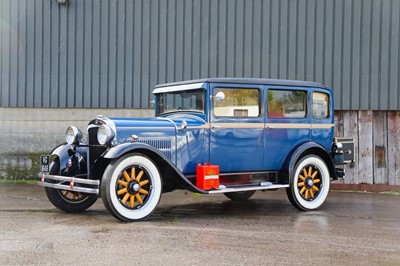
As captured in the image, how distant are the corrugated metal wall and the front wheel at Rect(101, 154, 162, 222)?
4.55 m

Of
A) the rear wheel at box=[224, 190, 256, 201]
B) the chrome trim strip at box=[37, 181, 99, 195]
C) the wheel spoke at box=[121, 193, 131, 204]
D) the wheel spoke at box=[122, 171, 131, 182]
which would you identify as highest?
the wheel spoke at box=[122, 171, 131, 182]

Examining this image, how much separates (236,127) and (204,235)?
2.04 metres

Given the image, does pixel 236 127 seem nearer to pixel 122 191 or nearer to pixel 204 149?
pixel 204 149

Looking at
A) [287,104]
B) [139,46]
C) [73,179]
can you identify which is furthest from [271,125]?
[139,46]

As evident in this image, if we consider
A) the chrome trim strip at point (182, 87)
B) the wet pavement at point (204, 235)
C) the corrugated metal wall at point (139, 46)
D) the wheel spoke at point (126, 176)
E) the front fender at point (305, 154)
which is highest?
the corrugated metal wall at point (139, 46)

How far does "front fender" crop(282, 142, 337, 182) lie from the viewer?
282 inches

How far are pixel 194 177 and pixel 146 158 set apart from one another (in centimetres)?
93

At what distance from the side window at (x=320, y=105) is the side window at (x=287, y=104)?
23cm

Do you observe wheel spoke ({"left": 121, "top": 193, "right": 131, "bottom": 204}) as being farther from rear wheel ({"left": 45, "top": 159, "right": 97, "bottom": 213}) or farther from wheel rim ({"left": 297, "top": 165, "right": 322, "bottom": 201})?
wheel rim ({"left": 297, "top": 165, "right": 322, "bottom": 201})

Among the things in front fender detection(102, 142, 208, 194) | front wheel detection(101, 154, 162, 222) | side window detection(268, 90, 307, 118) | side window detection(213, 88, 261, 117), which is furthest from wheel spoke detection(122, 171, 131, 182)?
side window detection(268, 90, 307, 118)

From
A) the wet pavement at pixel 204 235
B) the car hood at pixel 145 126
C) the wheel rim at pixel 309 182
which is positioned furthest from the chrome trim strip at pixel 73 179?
the wheel rim at pixel 309 182

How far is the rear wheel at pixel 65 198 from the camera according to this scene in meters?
6.64

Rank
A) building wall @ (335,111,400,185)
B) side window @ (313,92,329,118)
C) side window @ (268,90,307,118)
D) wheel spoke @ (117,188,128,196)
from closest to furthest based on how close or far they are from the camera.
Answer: wheel spoke @ (117,188,128,196)
side window @ (268,90,307,118)
side window @ (313,92,329,118)
building wall @ (335,111,400,185)

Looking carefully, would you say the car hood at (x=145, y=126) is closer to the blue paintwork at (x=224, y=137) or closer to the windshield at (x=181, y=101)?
the blue paintwork at (x=224, y=137)
